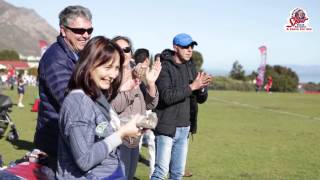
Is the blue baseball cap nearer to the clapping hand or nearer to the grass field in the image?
the clapping hand

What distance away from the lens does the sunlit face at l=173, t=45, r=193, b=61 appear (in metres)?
6.15

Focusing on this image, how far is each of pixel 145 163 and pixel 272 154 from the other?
10.4 feet

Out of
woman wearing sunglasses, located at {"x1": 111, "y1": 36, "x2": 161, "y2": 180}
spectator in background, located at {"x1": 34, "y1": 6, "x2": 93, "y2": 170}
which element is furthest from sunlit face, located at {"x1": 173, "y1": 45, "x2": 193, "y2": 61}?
spectator in background, located at {"x1": 34, "y1": 6, "x2": 93, "y2": 170}

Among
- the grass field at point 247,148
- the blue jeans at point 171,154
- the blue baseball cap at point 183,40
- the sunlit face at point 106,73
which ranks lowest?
the grass field at point 247,148

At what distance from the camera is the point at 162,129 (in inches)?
230

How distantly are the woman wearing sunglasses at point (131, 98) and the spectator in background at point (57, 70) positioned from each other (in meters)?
1.37

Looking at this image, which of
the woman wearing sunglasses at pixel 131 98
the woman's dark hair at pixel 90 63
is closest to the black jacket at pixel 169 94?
the woman wearing sunglasses at pixel 131 98

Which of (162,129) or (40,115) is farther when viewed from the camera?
(162,129)

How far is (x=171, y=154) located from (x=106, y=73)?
3308mm

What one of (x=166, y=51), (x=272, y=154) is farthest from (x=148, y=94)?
(x=272, y=154)

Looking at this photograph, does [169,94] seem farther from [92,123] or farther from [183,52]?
[92,123]

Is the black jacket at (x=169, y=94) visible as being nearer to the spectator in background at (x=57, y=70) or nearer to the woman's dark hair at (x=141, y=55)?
the woman's dark hair at (x=141, y=55)

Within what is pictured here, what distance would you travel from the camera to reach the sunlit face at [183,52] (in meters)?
6.15

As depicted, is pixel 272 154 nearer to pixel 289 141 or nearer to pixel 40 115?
pixel 289 141
